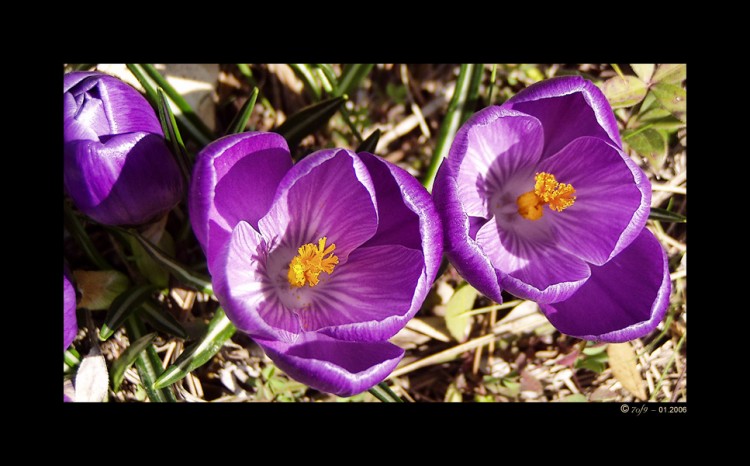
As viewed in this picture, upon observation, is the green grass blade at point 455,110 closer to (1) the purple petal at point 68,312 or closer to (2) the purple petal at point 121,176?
(2) the purple petal at point 121,176

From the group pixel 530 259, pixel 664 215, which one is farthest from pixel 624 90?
pixel 530 259

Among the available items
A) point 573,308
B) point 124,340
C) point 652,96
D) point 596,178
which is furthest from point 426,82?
point 124,340

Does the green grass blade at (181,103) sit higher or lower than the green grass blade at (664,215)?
higher

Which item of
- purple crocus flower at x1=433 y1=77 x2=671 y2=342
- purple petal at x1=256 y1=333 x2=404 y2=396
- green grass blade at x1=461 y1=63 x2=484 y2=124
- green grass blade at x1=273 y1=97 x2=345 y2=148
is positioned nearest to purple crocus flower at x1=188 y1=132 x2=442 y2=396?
purple petal at x1=256 y1=333 x2=404 y2=396

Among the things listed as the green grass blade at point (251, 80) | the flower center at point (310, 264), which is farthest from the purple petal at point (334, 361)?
the green grass blade at point (251, 80)

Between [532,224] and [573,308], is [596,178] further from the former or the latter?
[573,308]
